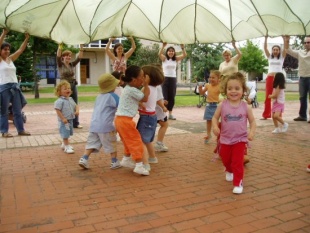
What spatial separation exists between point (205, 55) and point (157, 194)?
1044 inches

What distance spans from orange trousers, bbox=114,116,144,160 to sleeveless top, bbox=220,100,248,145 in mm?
1264

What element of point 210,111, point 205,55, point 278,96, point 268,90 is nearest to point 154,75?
point 210,111

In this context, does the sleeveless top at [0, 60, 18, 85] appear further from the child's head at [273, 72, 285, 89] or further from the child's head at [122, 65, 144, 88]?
the child's head at [273, 72, 285, 89]

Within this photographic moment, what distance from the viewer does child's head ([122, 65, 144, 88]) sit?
4941 millimetres

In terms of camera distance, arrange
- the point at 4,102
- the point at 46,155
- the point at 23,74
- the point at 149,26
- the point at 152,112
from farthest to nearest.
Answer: the point at 23,74
the point at 4,102
the point at 46,155
the point at 149,26
the point at 152,112

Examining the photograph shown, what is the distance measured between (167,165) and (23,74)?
29.0 metres


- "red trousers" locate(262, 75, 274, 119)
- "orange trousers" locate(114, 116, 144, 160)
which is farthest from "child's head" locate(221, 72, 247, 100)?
"red trousers" locate(262, 75, 274, 119)

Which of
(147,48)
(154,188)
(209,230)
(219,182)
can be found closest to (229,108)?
(219,182)

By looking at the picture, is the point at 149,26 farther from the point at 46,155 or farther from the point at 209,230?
the point at 209,230

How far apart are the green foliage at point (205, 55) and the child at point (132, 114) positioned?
24.7 meters

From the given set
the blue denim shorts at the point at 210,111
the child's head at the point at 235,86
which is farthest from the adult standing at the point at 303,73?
the child's head at the point at 235,86

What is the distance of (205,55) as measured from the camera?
2955 cm

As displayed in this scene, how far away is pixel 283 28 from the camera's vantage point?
4.88 meters

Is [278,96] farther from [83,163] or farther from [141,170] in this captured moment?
[83,163]
